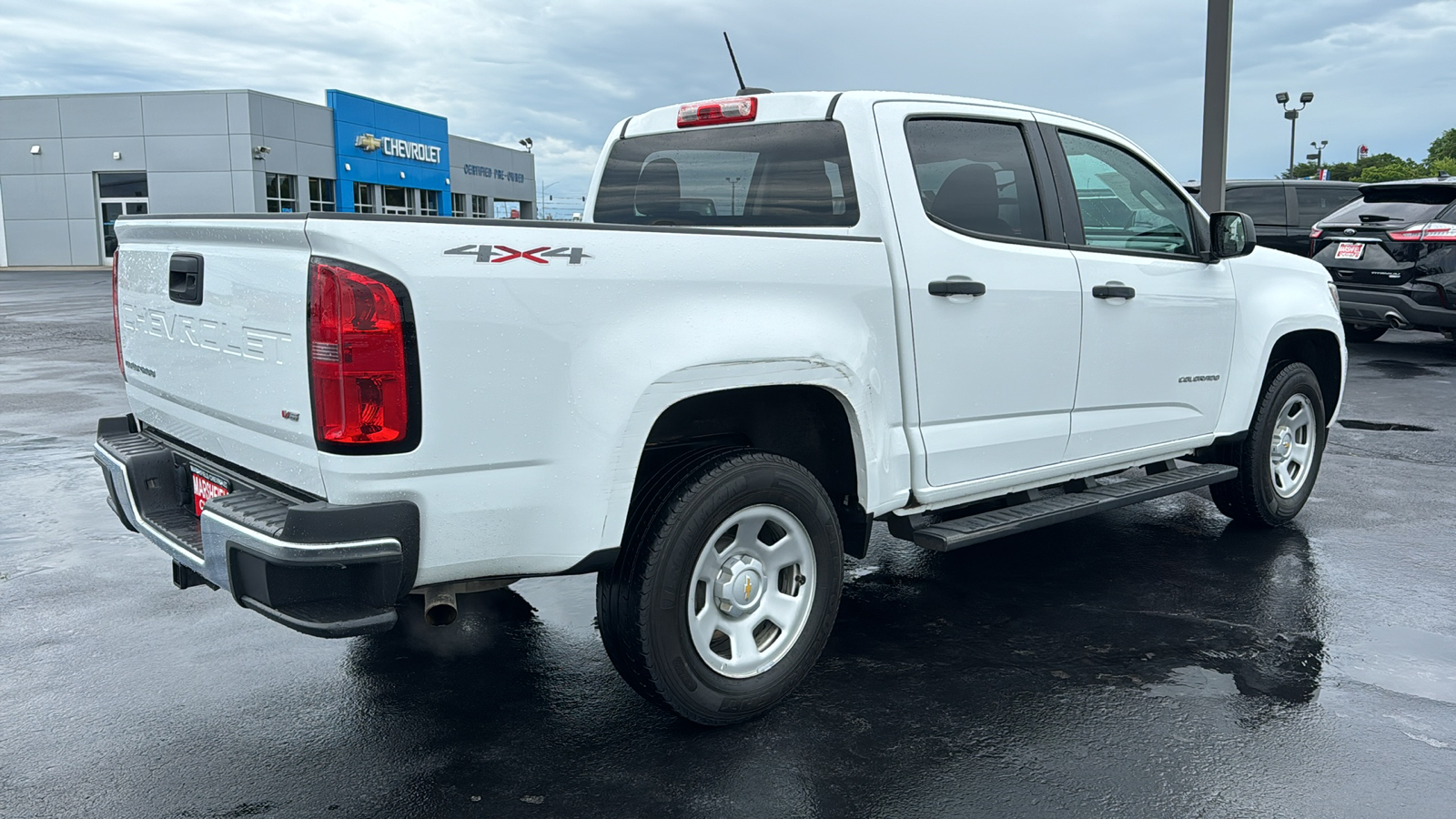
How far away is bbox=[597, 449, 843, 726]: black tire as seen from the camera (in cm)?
330

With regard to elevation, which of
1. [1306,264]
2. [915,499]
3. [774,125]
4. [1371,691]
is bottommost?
[1371,691]

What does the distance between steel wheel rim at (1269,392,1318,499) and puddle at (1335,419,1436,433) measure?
342 cm

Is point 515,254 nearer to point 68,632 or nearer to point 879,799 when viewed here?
point 879,799

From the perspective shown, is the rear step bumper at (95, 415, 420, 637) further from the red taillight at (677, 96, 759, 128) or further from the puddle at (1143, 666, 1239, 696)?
the puddle at (1143, 666, 1239, 696)

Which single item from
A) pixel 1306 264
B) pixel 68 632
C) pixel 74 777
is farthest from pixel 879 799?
pixel 1306 264

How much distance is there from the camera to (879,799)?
124 inches

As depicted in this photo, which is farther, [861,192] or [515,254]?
[861,192]

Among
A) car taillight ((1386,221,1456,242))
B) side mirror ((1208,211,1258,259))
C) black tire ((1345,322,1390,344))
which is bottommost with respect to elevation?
black tire ((1345,322,1390,344))

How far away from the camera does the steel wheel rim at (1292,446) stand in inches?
233

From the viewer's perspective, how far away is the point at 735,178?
455 cm

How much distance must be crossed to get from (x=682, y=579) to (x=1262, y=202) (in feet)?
48.7

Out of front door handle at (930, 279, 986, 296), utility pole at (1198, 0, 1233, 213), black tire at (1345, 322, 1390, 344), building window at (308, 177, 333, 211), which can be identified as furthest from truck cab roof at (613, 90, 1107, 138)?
building window at (308, 177, 333, 211)

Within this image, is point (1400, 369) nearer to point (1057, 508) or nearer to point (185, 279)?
point (1057, 508)

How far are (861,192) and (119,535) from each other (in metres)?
4.31
